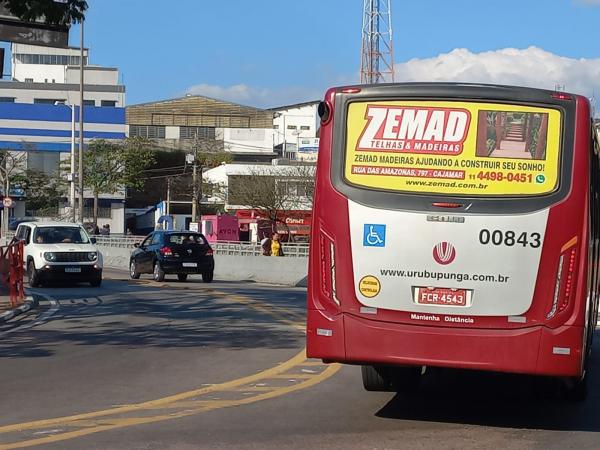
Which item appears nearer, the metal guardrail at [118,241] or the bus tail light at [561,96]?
the bus tail light at [561,96]

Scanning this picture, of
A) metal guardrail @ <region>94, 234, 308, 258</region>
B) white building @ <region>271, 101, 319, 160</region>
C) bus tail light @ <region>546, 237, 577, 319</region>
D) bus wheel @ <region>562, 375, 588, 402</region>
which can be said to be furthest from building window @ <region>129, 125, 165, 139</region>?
bus tail light @ <region>546, 237, 577, 319</region>

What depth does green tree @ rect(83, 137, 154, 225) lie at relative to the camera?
69.8m

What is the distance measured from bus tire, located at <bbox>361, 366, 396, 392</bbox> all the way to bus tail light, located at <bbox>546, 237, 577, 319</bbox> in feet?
8.57

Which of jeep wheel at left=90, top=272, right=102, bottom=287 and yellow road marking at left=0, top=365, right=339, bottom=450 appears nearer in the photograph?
yellow road marking at left=0, top=365, right=339, bottom=450

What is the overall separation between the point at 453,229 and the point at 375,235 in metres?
0.70

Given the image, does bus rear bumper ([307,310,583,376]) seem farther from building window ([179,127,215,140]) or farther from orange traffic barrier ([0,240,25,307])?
building window ([179,127,215,140])

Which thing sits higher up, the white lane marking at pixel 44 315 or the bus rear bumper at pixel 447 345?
the bus rear bumper at pixel 447 345

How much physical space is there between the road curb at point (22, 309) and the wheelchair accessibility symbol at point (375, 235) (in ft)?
36.8

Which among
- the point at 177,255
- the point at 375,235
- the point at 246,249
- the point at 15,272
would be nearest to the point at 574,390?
the point at 375,235

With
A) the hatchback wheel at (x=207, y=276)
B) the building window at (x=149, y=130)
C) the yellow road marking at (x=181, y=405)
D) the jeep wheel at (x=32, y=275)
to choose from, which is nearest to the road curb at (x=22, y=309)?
the jeep wheel at (x=32, y=275)

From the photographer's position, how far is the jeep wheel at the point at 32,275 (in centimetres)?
2711

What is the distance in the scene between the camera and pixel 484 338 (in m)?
8.42

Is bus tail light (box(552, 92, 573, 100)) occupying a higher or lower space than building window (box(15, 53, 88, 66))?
lower

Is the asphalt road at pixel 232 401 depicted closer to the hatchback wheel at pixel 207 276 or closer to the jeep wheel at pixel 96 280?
the jeep wheel at pixel 96 280
